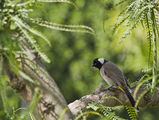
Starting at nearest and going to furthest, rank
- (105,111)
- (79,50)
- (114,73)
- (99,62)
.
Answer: (105,111) → (114,73) → (99,62) → (79,50)

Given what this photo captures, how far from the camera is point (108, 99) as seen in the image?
2039 millimetres

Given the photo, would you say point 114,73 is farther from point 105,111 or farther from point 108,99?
point 105,111

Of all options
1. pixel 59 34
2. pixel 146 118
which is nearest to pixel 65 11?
pixel 59 34

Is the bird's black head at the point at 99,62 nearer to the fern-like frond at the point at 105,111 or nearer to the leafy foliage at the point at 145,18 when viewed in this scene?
the fern-like frond at the point at 105,111

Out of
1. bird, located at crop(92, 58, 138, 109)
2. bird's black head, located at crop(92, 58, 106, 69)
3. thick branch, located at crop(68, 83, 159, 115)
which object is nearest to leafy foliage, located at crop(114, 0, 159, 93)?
thick branch, located at crop(68, 83, 159, 115)

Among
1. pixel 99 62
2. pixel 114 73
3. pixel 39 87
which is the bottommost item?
pixel 114 73

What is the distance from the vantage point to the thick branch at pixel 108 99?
1894 millimetres

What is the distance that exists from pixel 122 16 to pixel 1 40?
0.60 meters

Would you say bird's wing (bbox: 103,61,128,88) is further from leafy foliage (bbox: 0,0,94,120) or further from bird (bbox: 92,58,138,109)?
leafy foliage (bbox: 0,0,94,120)

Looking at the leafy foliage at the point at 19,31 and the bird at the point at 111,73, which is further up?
the leafy foliage at the point at 19,31

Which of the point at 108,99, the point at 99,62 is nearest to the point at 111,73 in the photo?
the point at 99,62

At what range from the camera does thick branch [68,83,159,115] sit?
6.21ft

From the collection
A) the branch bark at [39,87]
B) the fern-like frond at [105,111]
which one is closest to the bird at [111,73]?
the fern-like frond at [105,111]

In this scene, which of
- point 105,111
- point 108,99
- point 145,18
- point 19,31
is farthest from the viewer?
point 108,99
